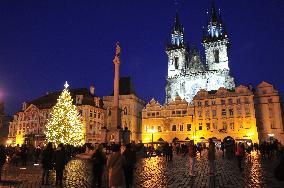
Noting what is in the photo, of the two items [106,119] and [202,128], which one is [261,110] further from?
[106,119]

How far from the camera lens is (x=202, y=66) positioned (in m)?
77.1

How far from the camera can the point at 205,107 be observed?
63.7 metres

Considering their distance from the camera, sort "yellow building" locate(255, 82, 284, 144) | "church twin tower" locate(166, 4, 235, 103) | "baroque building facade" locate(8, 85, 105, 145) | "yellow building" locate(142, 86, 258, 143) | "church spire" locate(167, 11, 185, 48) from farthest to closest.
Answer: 1. "church spire" locate(167, 11, 185, 48)
2. "church twin tower" locate(166, 4, 235, 103)
3. "baroque building facade" locate(8, 85, 105, 145)
4. "yellow building" locate(142, 86, 258, 143)
5. "yellow building" locate(255, 82, 284, 144)

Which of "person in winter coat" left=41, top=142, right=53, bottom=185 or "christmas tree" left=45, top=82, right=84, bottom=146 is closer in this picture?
"person in winter coat" left=41, top=142, right=53, bottom=185

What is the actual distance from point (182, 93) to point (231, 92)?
51.1 feet

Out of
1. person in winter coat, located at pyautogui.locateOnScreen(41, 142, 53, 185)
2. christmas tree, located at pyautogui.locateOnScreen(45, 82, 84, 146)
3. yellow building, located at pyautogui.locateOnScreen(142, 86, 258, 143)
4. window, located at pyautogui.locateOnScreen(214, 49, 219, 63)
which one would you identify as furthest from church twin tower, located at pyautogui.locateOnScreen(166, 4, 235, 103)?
person in winter coat, located at pyautogui.locateOnScreen(41, 142, 53, 185)

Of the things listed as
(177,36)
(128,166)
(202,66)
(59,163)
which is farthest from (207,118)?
(128,166)

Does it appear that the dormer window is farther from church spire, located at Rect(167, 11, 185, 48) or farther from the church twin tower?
church spire, located at Rect(167, 11, 185, 48)

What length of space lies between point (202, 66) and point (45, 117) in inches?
1677

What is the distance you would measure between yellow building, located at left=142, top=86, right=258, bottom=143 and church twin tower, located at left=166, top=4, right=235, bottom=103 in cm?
797

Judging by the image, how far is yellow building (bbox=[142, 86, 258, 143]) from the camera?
197ft

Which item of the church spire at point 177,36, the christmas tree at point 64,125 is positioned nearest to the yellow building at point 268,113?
the church spire at point 177,36

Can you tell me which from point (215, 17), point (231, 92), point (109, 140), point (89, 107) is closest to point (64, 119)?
point (109, 140)

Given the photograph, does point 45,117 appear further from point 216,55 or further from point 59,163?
point 59,163
